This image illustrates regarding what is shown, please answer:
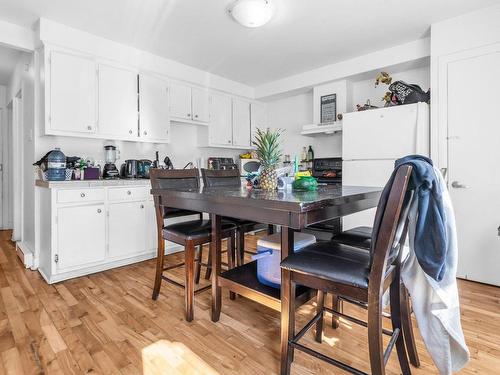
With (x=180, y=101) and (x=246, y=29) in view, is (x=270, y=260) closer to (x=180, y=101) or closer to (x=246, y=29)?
(x=246, y=29)

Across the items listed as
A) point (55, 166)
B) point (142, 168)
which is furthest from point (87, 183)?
point (142, 168)

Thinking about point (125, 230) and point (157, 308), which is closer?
point (157, 308)

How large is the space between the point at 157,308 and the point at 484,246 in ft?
9.46

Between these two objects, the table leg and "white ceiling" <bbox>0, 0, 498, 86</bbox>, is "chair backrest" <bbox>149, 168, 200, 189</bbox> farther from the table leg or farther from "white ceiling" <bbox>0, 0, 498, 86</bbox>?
"white ceiling" <bbox>0, 0, 498, 86</bbox>

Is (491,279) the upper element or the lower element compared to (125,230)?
lower

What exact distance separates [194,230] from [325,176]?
94.1 inches

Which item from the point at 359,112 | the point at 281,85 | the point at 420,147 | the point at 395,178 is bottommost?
the point at 395,178

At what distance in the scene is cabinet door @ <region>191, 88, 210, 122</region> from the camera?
4.11 metres

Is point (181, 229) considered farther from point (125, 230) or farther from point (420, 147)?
point (420, 147)

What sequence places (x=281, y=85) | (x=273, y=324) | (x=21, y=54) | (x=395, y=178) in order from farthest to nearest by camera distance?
(x=281, y=85), (x=21, y=54), (x=273, y=324), (x=395, y=178)

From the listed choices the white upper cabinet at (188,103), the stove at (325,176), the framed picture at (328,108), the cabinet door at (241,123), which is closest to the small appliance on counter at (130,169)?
the white upper cabinet at (188,103)

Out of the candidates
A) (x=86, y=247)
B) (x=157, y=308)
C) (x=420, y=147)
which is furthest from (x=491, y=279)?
(x=86, y=247)

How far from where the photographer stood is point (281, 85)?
14.9ft

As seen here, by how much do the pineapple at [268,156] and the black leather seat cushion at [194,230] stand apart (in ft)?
1.49
